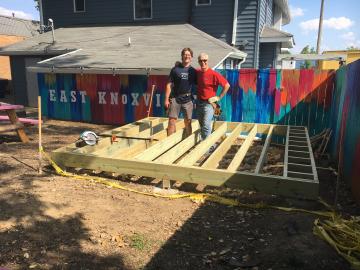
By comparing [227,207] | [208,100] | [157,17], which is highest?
[157,17]

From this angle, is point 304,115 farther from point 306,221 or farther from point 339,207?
point 306,221

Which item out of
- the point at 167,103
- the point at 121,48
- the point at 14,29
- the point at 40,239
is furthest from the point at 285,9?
the point at 14,29

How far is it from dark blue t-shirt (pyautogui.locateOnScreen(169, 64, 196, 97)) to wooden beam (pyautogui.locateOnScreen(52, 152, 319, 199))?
223 cm

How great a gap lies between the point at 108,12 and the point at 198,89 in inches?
443

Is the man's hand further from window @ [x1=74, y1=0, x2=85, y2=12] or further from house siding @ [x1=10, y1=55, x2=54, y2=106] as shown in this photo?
window @ [x1=74, y1=0, x2=85, y2=12]

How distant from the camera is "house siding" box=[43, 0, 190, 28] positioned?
14.9 meters

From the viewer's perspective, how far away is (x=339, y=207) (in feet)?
16.3

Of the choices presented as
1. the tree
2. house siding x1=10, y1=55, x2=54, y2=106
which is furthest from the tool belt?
the tree

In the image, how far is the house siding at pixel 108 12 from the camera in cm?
1493

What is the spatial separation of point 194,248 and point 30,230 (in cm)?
207

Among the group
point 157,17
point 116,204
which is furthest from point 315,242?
point 157,17

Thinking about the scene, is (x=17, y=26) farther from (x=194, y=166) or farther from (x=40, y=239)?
(x=40, y=239)

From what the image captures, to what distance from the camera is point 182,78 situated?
6.98 metres

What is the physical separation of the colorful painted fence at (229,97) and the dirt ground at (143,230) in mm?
3542
